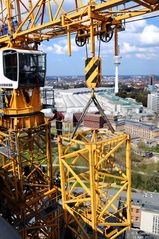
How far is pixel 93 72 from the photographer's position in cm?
682

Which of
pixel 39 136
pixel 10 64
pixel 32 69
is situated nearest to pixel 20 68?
pixel 10 64

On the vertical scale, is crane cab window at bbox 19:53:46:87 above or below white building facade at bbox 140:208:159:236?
above

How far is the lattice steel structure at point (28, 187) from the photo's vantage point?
8375 mm

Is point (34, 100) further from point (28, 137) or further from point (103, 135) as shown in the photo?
point (103, 135)

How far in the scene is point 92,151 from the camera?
5887 mm

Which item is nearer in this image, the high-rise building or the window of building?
the window of building

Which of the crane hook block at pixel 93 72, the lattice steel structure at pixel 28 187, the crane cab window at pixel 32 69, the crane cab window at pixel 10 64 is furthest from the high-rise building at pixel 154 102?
the crane hook block at pixel 93 72

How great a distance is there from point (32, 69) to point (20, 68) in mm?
537

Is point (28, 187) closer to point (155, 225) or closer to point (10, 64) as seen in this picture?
point (10, 64)

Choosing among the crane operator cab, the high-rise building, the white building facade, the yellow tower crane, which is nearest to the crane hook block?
the yellow tower crane

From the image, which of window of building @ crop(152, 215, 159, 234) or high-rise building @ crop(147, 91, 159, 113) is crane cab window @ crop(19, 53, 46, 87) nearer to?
window of building @ crop(152, 215, 159, 234)

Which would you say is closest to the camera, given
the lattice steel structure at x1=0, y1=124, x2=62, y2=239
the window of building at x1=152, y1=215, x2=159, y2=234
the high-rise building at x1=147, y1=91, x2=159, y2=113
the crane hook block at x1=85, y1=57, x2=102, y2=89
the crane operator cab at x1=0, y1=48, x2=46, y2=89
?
the crane hook block at x1=85, y1=57, x2=102, y2=89

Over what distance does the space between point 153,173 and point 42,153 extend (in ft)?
99.6

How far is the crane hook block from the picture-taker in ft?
Answer: 22.2
